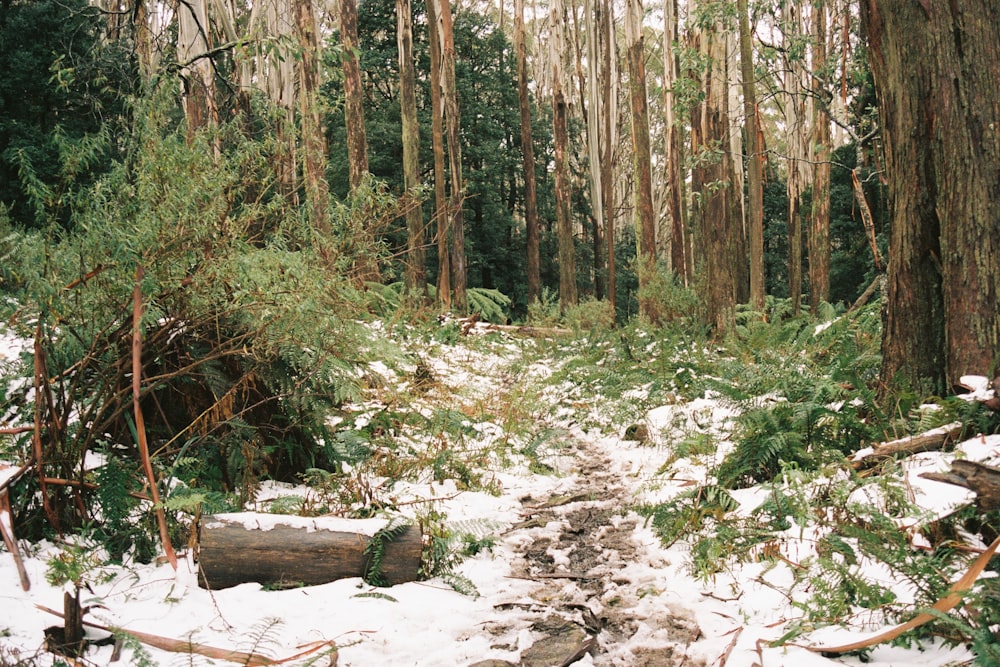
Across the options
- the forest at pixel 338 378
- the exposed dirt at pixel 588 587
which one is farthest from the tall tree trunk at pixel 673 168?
the exposed dirt at pixel 588 587

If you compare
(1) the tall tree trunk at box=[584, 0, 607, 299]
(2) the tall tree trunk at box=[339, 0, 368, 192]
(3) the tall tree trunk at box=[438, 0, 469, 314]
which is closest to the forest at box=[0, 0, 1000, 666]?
(2) the tall tree trunk at box=[339, 0, 368, 192]

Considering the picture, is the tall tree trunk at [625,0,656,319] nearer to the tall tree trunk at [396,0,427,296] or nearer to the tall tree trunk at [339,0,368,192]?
the tall tree trunk at [396,0,427,296]

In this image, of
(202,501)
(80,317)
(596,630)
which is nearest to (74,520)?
(202,501)

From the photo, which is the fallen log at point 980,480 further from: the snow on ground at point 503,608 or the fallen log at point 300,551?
the fallen log at point 300,551

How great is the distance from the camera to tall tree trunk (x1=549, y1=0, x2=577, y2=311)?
60.7ft

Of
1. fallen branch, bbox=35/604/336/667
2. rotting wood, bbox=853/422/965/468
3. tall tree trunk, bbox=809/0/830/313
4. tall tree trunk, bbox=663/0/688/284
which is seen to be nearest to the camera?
fallen branch, bbox=35/604/336/667

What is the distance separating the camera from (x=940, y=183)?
→ 3.38m

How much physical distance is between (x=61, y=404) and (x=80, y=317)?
0.41m

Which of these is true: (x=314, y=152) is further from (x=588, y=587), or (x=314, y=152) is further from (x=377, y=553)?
(x=588, y=587)

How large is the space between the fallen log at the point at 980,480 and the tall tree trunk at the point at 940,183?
1198 millimetres

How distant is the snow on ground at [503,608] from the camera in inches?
89.4

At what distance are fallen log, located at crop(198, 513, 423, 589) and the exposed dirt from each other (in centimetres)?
62

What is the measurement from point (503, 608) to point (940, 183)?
3021mm

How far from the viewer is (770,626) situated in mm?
2398
